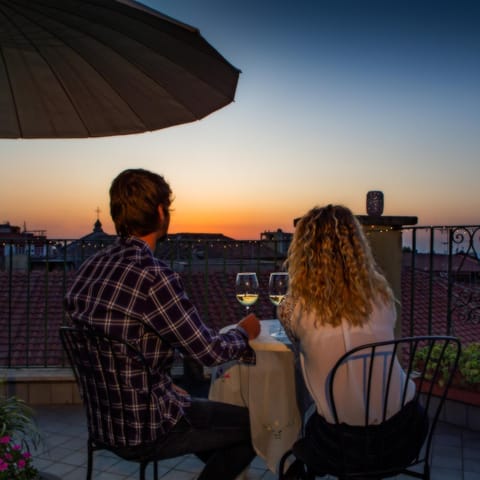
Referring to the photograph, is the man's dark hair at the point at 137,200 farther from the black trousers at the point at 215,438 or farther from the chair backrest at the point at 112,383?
the black trousers at the point at 215,438

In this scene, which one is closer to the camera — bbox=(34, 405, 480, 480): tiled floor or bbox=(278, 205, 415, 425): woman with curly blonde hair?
bbox=(278, 205, 415, 425): woman with curly blonde hair

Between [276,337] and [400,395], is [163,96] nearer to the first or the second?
[276,337]

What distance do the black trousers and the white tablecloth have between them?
0.20m

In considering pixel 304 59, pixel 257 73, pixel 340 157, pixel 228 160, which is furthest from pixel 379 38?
pixel 228 160

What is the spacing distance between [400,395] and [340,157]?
9.30 metres

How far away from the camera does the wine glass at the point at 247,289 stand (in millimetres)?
2387

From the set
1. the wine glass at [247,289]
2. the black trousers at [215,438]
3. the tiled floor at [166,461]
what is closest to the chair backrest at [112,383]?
the black trousers at [215,438]

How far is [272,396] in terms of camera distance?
7.95ft

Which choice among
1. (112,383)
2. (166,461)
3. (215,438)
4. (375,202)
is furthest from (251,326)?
(375,202)

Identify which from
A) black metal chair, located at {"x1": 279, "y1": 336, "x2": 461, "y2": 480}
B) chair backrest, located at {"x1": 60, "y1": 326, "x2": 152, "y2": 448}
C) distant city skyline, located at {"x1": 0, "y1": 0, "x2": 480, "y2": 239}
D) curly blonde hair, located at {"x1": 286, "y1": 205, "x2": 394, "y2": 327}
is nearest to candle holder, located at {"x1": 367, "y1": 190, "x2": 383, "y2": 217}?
curly blonde hair, located at {"x1": 286, "y1": 205, "x2": 394, "y2": 327}

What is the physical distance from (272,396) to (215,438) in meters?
0.48

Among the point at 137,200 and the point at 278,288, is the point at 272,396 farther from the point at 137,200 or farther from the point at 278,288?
the point at 137,200

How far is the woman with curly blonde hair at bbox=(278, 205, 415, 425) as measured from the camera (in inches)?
71.7

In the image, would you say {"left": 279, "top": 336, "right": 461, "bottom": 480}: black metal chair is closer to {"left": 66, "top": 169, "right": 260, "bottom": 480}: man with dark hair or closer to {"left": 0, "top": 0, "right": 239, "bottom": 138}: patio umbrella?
{"left": 66, "top": 169, "right": 260, "bottom": 480}: man with dark hair
